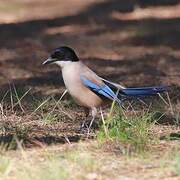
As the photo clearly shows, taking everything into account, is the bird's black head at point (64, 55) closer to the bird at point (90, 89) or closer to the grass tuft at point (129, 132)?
the bird at point (90, 89)

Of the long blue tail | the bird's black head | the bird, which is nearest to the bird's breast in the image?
the bird

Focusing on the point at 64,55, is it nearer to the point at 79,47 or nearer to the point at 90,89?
the point at 90,89

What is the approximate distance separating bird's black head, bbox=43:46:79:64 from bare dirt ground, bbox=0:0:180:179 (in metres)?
0.62

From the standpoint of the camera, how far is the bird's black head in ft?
24.5

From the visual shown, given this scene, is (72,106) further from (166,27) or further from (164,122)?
(166,27)

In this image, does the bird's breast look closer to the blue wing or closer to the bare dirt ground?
the blue wing

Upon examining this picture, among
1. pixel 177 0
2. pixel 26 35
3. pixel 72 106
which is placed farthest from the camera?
pixel 177 0

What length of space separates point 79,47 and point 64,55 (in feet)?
21.7

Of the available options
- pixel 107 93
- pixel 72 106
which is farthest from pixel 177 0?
pixel 107 93

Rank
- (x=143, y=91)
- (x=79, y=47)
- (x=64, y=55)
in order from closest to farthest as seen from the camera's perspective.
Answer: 1. (x=143, y=91)
2. (x=64, y=55)
3. (x=79, y=47)

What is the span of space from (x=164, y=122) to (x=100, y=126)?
69 centimetres

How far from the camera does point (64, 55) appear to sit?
749 centimetres

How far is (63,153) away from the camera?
21.0 ft

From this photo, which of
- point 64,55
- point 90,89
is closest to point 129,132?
point 90,89
